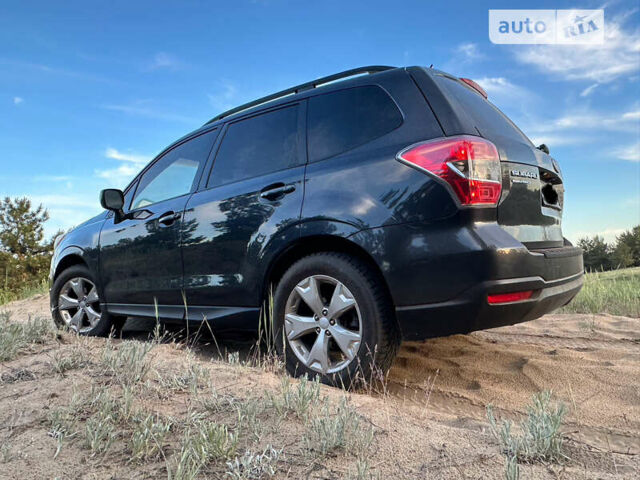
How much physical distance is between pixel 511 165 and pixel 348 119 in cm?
105

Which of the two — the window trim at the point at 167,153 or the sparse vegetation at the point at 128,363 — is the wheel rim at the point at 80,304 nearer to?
the window trim at the point at 167,153

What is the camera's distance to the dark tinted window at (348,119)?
9.30 ft

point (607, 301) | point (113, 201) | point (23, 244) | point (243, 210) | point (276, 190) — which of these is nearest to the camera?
point (276, 190)

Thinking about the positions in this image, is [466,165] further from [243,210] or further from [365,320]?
[243,210]

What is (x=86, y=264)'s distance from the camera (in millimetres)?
4758

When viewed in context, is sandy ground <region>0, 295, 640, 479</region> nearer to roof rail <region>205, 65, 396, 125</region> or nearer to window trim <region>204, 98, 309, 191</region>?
window trim <region>204, 98, 309, 191</region>

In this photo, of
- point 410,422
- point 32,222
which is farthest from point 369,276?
point 32,222

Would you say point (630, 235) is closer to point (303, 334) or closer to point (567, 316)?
point (567, 316)

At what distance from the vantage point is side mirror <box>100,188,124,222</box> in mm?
4430

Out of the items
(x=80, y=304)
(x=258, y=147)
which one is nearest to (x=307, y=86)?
(x=258, y=147)

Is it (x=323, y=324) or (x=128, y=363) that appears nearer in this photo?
(x=128, y=363)

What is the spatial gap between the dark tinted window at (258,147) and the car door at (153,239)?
260mm

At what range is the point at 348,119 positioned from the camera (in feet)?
9.89

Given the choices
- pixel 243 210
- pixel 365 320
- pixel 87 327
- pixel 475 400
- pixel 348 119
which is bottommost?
pixel 475 400
